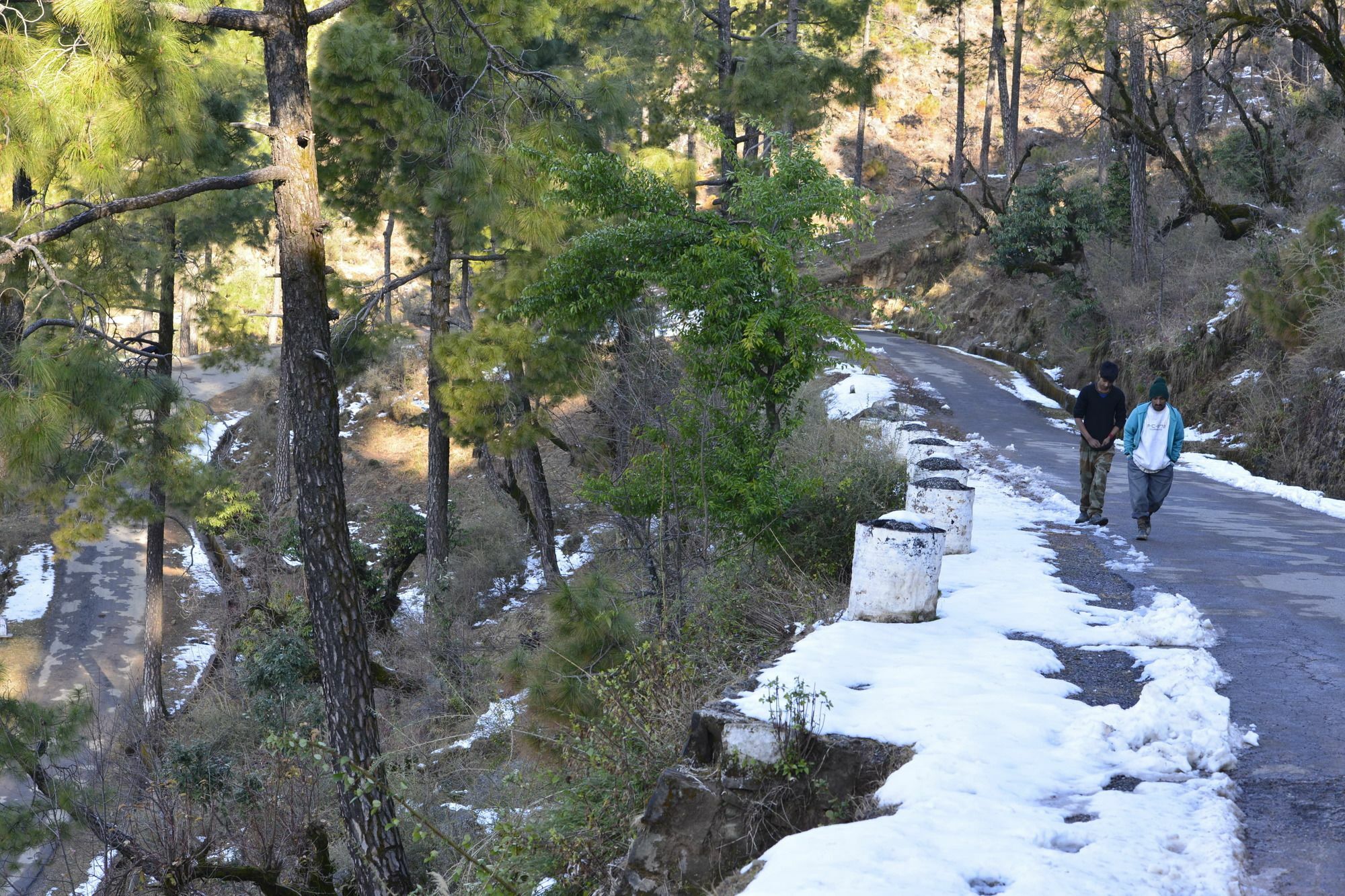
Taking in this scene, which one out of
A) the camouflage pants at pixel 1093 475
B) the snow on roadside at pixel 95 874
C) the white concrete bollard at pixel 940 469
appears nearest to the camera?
the snow on roadside at pixel 95 874

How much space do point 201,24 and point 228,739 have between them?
12125 mm

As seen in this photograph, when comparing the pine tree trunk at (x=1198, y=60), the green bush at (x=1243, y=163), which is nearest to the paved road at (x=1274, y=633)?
the pine tree trunk at (x=1198, y=60)

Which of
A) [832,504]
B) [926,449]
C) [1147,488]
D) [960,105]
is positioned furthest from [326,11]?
[960,105]

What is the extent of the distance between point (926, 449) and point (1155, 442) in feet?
7.72

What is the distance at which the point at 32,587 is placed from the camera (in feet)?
86.4

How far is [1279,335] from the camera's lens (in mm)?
17844

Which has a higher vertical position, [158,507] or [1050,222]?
[1050,222]

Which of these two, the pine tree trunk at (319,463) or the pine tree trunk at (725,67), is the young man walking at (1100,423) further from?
the pine tree trunk at (725,67)

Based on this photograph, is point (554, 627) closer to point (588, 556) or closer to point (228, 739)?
point (228, 739)

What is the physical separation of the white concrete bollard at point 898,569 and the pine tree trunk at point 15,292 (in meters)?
7.72

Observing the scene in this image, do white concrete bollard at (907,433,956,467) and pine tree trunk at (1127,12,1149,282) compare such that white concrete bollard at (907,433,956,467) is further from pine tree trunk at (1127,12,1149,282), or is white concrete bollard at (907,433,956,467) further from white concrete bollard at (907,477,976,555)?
pine tree trunk at (1127,12,1149,282)

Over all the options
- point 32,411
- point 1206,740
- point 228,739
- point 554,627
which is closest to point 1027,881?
point 1206,740

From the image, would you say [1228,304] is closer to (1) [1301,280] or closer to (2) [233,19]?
(1) [1301,280]

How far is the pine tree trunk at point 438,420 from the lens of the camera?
1795 centimetres
